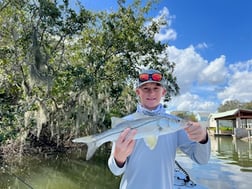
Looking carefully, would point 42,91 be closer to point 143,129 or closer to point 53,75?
point 53,75

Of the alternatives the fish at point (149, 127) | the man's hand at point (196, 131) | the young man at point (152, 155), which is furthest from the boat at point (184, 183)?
the fish at point (149, 127)

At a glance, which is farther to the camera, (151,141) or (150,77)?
(150,77)

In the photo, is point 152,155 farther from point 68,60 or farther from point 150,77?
point 68,60

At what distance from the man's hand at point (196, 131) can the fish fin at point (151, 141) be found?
0.55ft

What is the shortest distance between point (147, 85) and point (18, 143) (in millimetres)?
11112

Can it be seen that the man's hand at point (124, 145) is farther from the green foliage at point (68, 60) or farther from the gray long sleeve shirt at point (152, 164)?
the green foliage at point (68, 60)

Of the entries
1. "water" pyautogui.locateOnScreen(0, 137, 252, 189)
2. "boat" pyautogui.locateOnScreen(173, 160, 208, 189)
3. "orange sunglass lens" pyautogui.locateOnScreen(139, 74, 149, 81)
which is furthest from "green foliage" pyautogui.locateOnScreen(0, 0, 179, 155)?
"orange sunglass lens" pyautogui.locateOnScreen(139, 74, 149, 81)

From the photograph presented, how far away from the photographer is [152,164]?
1.46m

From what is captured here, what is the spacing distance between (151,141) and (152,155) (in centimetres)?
13

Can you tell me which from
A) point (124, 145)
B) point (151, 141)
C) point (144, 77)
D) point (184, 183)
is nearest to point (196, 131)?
point (151, 141)

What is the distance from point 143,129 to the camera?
1360 millimetres

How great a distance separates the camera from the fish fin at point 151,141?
137cm

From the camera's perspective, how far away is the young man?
141 centimetres

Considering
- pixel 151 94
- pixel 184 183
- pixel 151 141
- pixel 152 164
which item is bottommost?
pixel 184 183
